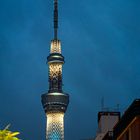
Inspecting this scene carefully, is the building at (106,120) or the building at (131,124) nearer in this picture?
the building at (131,124)

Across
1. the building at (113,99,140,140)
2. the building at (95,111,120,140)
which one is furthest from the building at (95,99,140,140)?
the building at (95,111,120,140)

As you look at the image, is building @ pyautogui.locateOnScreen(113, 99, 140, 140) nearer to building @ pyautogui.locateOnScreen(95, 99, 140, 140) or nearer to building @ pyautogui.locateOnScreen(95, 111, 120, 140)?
building @ pyautogui.locateOnScreen(95, 99, 140, 140)

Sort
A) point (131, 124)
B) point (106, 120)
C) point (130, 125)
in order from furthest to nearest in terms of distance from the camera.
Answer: point (106, 120) → point (130, 125) → point (131, 124)

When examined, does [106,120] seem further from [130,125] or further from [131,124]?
[131,124]

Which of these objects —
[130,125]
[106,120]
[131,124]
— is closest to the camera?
[131,124]

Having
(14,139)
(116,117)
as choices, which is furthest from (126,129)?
(116,117)

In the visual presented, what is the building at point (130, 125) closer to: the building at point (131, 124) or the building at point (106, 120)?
the building at point (131, 124)

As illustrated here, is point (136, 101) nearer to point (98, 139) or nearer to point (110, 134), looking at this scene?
point (110, 134)

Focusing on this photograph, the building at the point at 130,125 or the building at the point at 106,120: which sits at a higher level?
the building at the point at 106,120

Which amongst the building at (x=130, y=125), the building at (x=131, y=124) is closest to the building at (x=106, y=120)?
the building at (x=130, y=125)

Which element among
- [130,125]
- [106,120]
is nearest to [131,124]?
[130,125]

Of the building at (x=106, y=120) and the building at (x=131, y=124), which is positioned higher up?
the building at (x=106, y=120)

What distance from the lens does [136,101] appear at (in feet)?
167

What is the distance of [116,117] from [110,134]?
21.0 metres
